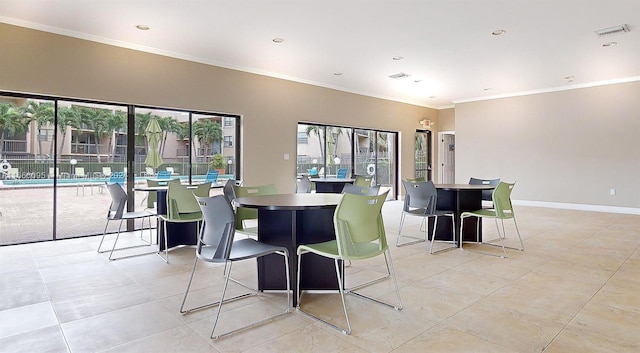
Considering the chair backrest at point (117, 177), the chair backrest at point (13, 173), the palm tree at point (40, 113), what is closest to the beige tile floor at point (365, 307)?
the chair backrest at point (13, 173)

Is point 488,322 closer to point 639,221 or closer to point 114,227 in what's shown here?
point 114,227

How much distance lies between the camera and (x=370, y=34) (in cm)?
556

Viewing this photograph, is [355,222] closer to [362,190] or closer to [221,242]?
[221,242]

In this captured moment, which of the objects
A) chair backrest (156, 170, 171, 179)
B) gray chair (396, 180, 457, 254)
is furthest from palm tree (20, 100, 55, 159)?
gray chair (396, 180, 457, 254)

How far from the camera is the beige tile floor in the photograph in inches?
91.9

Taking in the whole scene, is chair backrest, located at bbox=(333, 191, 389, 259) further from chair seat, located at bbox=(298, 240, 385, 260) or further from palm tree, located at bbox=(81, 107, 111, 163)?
palm tree, located at bbox=(81, 107, 111, 163)

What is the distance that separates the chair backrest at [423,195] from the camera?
15.7ft

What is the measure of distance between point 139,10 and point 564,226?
7.53 metres

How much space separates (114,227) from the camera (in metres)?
6.31

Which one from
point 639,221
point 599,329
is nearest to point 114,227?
point 599,329

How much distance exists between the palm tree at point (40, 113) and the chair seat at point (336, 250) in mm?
4953

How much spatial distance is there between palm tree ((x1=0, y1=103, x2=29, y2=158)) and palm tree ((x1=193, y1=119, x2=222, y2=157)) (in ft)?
8.33

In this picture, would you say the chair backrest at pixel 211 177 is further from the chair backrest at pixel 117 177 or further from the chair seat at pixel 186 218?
the chair seat at pixel 186 218

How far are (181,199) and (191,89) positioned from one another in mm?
2982
